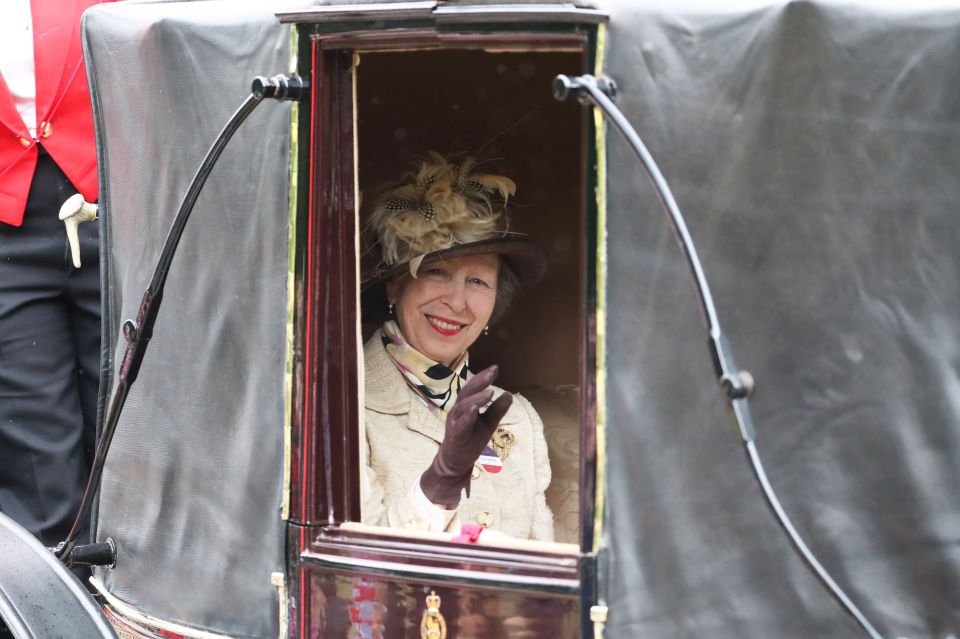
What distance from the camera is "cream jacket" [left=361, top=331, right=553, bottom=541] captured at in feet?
9.95

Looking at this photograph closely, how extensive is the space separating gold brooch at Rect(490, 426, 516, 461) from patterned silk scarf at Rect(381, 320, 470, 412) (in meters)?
0.13

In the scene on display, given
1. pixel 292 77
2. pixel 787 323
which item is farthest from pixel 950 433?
pixel 292 77

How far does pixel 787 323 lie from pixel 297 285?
83 cm

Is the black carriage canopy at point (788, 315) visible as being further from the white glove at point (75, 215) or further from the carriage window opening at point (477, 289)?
the white glove at point (75, 215)

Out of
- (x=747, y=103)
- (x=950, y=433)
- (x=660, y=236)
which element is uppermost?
(x=747, y=103)

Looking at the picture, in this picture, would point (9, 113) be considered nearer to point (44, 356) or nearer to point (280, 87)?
point (44, 356)

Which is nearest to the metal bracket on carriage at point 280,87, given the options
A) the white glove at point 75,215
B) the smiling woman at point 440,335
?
the smiling woman at point 440,335

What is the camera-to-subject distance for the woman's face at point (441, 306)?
10.6 feet

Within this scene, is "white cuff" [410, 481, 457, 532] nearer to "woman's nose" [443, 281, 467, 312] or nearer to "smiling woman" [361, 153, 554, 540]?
"smiling woman" [361, 153, 554, 540]

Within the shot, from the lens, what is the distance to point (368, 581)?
246 centimetres

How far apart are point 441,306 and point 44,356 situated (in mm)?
1116

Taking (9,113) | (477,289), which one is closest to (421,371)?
(477,289)

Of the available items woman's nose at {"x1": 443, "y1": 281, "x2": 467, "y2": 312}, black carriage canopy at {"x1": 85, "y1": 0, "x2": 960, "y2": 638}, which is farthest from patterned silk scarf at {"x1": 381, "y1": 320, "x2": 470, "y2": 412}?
black carriage canopy at {"x1": 85, "y1": 0, "x2": 960, "y2": 638}

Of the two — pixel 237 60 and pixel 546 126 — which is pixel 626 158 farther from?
pixel 546 126
